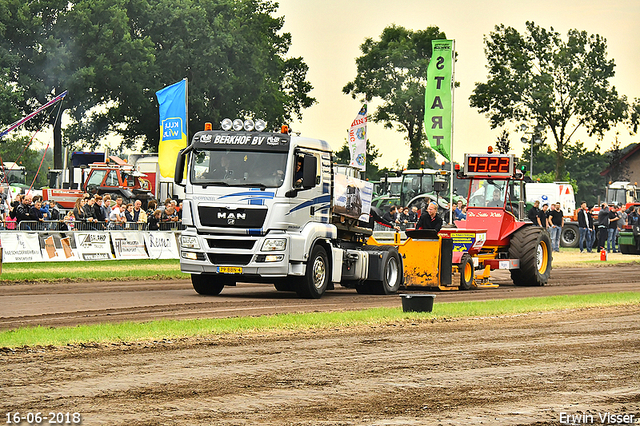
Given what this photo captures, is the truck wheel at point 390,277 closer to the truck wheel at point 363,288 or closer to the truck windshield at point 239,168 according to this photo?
the truck wheel at point 363,288

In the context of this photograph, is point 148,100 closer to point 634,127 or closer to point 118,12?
point 118,12

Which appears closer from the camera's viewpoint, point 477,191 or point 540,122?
point 477,191

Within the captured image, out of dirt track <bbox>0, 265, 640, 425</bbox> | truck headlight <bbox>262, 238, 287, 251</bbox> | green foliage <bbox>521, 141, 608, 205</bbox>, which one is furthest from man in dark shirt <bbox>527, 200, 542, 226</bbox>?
green foliage <bbox>521, 141, 608, 205</bbox>

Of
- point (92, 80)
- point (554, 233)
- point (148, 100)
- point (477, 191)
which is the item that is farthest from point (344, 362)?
point (148, 100)

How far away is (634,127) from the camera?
74000 millimetres

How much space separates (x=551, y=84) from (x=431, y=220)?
5308cm

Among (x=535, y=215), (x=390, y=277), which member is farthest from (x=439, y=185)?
(x=535, y=215)

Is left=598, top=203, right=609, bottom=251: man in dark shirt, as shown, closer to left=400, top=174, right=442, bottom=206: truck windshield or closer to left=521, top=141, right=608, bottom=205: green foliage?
left=400, top=174, right=442, bottom=206: truck windshield

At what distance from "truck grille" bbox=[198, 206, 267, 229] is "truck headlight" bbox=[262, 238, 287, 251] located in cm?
34

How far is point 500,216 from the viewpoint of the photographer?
2302cm

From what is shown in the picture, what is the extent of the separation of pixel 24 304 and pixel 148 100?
44.3 metres

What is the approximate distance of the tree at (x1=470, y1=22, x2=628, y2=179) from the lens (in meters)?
72.1

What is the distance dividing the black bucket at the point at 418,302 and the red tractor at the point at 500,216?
802 centimetres

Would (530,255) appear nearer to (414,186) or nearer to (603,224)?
(603,224)
